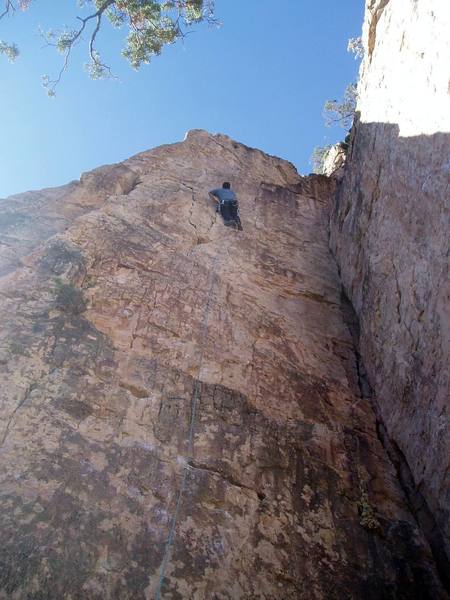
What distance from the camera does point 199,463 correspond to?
630 cm

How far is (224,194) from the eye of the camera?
12086mm

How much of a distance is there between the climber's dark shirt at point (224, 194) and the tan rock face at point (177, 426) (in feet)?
4.26

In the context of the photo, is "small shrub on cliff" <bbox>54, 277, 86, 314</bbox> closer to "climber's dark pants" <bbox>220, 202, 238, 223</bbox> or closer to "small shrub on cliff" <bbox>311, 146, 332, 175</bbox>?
"climber's dark pants" <bbox>220, 202, 238, 223</bbox>

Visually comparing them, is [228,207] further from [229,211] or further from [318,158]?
[318,158]

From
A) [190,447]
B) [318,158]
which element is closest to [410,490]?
[190,447]

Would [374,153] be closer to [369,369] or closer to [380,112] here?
[380,112]

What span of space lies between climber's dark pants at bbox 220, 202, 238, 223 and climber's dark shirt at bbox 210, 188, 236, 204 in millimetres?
117

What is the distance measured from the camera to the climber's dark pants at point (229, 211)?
11625 millimetres

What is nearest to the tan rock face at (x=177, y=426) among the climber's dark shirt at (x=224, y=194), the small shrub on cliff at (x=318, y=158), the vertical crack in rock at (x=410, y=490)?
the vertical crack in rock at (x=410, y=490)

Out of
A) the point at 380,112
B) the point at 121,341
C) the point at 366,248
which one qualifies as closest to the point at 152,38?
the point at 380,112

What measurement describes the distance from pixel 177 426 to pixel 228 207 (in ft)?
21.5

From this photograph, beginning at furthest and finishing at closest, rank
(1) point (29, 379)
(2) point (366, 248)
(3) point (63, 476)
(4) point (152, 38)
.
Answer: (4) point (152, 38) < (2) point (366, 248) < (1) point (29, 379) < (3) point (63, 476)

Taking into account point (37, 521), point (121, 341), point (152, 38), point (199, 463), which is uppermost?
point (152, 38)

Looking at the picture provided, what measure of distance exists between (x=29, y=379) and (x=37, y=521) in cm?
196
